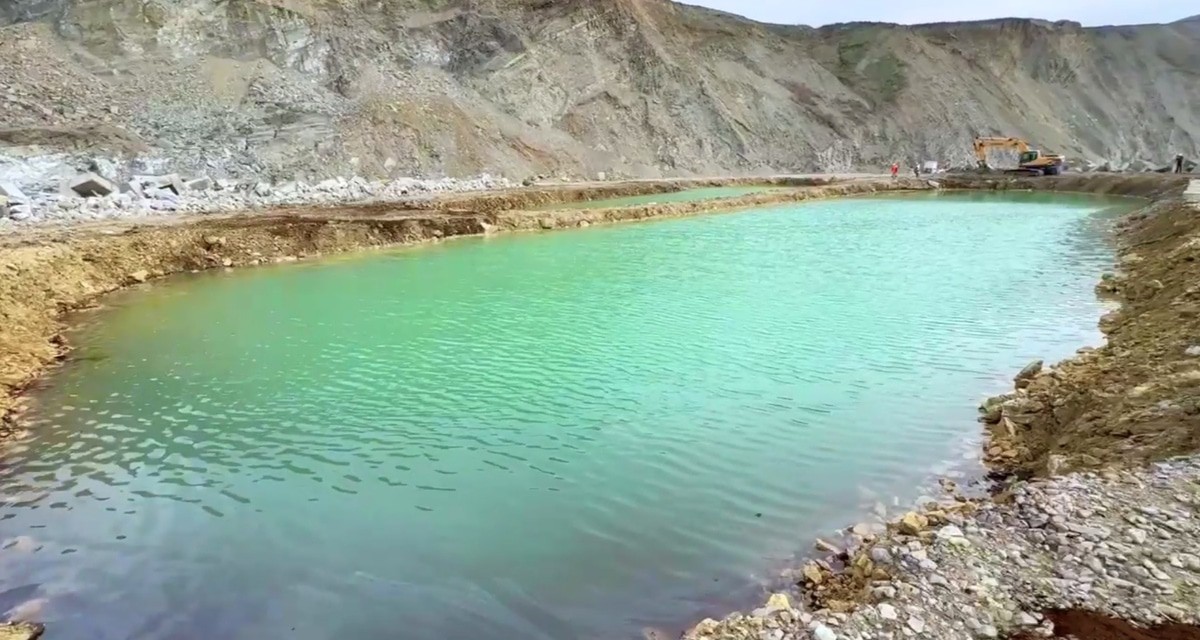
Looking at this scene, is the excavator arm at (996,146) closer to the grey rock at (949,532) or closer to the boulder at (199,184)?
the boulder at (199,184)

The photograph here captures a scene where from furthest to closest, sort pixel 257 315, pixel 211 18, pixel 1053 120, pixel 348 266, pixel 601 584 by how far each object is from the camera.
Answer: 1. pixel 1053 120
2. pixel 211 18
3. pixel 348 266
4. pixel 257 315
5. pixel 601 584

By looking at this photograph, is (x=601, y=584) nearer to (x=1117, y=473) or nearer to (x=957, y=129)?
(x=1117, y=473)

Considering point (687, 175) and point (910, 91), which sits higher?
point (910, 91)

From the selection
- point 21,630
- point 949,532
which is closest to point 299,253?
point 21,630

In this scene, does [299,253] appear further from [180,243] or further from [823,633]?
[823,633]

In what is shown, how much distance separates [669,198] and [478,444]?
28.5 meters

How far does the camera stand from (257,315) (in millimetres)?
12484

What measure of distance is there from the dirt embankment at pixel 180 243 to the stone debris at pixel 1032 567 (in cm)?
831

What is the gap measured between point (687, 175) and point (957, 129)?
2565 cm

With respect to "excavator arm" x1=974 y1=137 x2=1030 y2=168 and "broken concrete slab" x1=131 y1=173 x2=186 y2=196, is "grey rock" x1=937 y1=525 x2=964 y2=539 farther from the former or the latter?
"excavator arm" x1=974 y1=137 x2=1030 y2=168

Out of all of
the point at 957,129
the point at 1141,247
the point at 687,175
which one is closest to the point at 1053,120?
the point at 957,129

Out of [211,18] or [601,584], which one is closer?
[601,584]

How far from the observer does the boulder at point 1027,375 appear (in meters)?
8.21

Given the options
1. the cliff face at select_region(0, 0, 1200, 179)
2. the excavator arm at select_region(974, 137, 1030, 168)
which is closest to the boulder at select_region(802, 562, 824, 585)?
the cliff face at select_region(0, 0, 1200, 179)
